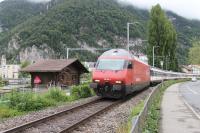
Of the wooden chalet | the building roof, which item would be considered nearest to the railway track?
the building roof

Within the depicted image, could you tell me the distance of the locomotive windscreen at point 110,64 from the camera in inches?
1171

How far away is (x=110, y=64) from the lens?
3006 centimetres

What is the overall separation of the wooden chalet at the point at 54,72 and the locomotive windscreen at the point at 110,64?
19.2m

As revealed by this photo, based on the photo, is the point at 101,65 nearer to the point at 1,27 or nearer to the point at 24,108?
the point at 24,108

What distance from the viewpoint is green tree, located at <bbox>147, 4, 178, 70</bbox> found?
95.6m

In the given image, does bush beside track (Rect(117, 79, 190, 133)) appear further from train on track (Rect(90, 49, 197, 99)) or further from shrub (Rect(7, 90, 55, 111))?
train on track (Rect(90, 49, 197, 99))

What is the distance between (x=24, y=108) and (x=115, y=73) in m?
8.36

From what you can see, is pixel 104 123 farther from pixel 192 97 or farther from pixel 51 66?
pixel 51 66

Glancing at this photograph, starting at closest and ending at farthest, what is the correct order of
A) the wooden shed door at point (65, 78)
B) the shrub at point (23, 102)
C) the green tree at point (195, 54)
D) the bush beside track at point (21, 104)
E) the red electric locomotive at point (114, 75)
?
the bush beside track at point (21, 104) < the shrub at point (23, 102) < the red electric locomotive at point (114, 75) < the wooden shed door at point (65, 78) < the green tree at point (195, 54)

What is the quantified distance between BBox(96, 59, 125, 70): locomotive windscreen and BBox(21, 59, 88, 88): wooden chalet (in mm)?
19180

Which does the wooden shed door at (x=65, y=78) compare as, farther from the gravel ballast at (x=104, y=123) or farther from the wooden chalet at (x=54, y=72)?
the gravel ballast at (x=104, y=123)

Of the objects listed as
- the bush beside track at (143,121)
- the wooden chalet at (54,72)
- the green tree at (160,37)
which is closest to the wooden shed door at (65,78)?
the wooden chalet at (54,72)

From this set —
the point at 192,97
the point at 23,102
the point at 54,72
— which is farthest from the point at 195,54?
the point at 23,102

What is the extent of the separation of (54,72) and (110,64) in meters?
21.9
